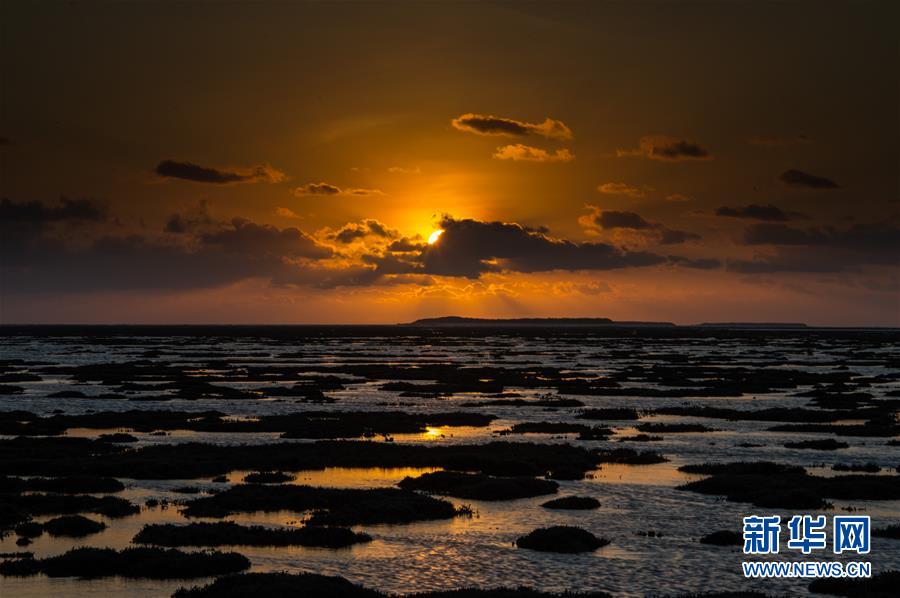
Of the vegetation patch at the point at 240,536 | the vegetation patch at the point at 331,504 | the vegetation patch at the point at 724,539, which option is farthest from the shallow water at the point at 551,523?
the vegetation patch at the point at 331,504

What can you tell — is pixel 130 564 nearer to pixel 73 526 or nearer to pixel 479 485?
pixel 73 526

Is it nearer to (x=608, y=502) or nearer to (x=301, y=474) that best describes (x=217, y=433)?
(x=301, y=474)

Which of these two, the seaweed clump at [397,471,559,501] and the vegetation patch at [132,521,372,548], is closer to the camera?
the vegetation patch at [132,521,372,548]

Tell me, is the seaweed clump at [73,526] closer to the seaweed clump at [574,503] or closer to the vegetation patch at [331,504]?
the vegetation patch at [331,504]

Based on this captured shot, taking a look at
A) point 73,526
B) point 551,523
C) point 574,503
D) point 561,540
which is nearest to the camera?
point 561,540

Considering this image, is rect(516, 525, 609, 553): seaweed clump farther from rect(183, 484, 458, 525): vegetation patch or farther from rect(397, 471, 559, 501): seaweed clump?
rect(397, 471, 559, 501): seaweed clump

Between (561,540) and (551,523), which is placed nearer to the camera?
(561,540)

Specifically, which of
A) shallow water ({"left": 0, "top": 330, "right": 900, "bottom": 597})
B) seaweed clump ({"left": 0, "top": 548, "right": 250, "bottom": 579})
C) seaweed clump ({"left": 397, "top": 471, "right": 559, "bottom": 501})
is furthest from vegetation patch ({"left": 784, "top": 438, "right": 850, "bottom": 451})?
seaweed clump ({"left": 0, "top": 548, "right": 250, "bottom": 579})

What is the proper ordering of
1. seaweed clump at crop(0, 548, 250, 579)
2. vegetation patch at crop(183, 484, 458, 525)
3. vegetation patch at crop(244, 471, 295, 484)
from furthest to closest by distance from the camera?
vegetation patch at crop(244, 471, 295, 484) < vegetation patch at crop(183, 484, 458, 525) < seaweed clump at crop(0, 548, 250, 579)

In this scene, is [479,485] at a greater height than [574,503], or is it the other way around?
[479,485]

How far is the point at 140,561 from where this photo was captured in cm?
2762

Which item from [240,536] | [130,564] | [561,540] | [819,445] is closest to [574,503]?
[561,540]

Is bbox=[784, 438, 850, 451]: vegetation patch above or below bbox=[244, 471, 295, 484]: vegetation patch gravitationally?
above

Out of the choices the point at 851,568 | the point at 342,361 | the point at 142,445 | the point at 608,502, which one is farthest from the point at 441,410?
the point at 342,361
